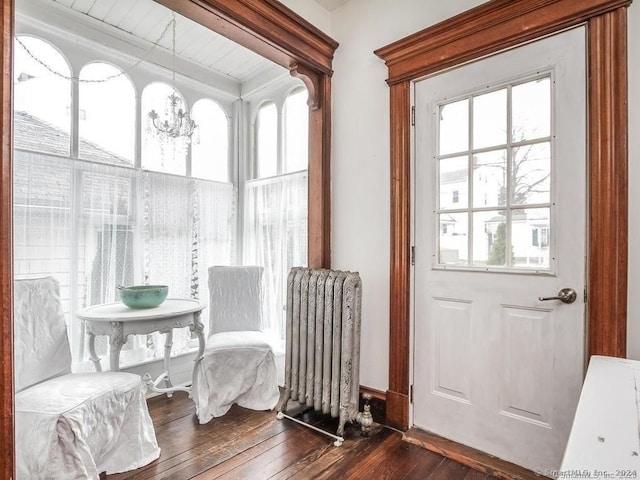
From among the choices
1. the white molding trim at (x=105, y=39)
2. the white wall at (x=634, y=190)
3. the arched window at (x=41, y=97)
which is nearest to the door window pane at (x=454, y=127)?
the white wall at (x=634, y=190)

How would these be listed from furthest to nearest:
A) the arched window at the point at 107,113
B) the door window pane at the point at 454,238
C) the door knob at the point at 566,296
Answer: the arched window at the point at 107,113
the door window pane at the point at 454,238
the door knob at the point at 566,296

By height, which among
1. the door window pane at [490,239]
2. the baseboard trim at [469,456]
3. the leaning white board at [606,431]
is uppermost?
the door window pane at [490,239]

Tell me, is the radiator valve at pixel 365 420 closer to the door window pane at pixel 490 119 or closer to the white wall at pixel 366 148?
the white wall at pixel 366 148

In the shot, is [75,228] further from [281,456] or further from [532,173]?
[532,173]

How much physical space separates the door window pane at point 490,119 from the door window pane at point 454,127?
49 millimetres

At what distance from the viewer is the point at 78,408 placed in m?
1.60

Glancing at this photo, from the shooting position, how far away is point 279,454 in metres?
1.93

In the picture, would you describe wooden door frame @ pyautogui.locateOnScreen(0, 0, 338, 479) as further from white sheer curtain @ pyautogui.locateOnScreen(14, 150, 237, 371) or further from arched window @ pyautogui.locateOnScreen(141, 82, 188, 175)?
white sheer curtain @ pyautogui.locateOnScreen(14, 150, 237, 371)

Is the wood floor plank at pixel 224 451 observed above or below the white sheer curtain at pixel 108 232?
below

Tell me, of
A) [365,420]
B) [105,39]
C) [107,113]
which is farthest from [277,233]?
[105,39]

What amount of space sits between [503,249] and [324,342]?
3.69 feet

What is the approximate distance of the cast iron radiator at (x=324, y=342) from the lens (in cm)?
206

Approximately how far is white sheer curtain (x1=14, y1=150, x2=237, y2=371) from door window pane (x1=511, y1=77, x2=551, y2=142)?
263cm

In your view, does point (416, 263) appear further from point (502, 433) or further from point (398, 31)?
point (398, 31)
